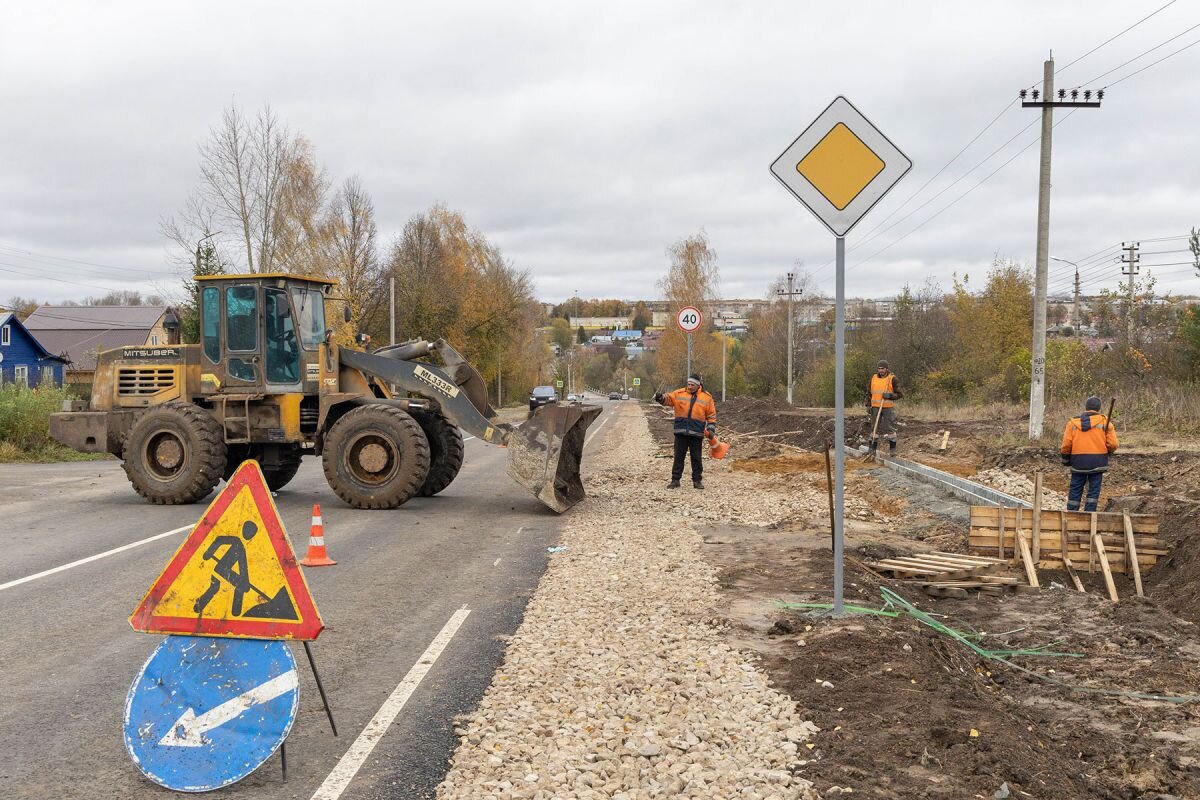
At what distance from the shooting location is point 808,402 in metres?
55.8

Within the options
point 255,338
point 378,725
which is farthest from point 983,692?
point 255,338

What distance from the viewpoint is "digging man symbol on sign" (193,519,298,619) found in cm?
465

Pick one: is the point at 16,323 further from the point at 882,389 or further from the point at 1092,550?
the point at 1092,550

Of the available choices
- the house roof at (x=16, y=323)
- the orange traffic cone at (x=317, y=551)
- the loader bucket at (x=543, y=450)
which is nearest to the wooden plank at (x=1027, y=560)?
the loader bucket at (x=543, y=450)

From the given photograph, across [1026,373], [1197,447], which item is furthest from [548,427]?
[1026,373]

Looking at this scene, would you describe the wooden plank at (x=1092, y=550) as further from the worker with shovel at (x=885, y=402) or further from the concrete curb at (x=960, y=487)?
the worker with shovel at (x=885, y=402)

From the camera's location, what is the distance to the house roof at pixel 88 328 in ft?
230

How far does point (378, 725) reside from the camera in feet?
17.3

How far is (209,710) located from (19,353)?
61077 mm

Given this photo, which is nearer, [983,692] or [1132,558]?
[983,692]

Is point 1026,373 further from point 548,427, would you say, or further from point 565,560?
point 565,560

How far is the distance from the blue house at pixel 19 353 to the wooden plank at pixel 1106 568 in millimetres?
54513

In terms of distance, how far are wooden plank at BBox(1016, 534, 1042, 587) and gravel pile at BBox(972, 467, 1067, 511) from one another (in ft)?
11.4

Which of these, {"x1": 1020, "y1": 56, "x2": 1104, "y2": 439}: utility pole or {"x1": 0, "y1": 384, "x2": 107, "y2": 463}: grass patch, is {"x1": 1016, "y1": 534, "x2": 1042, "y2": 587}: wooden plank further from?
{"x1": 0, "y1": 384, "x2": 107, "y2": 463}: grass patch
